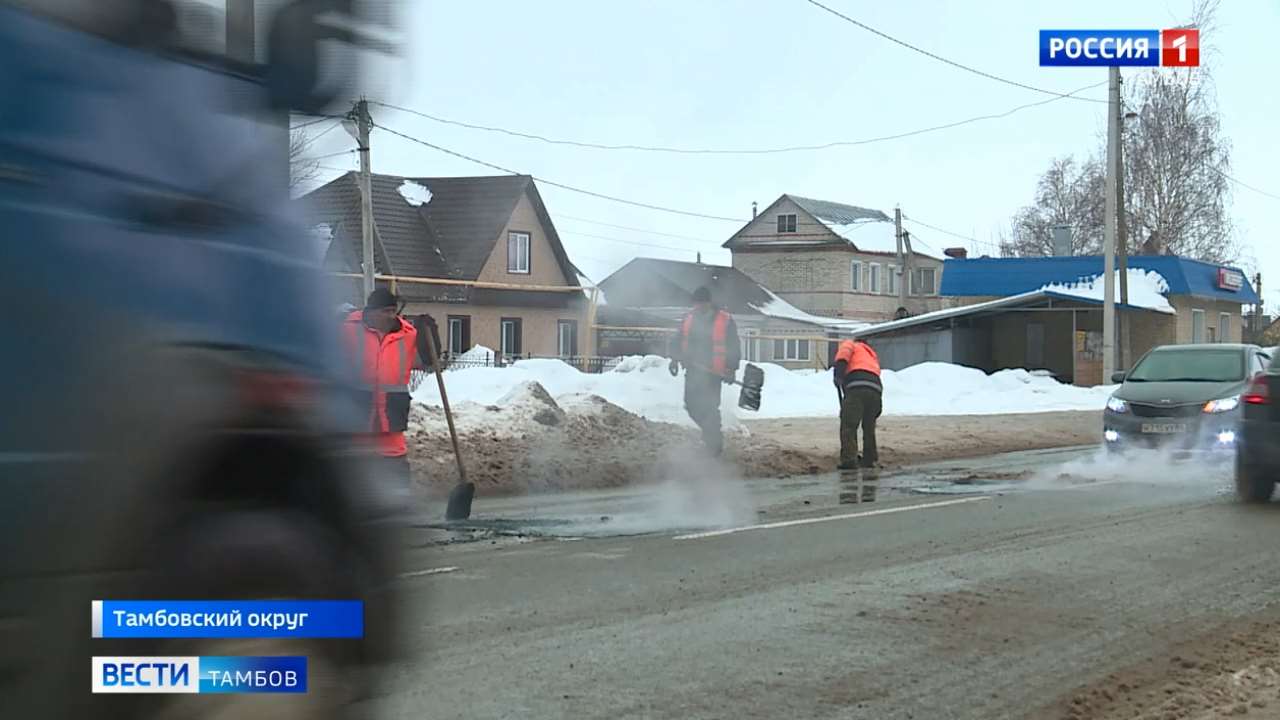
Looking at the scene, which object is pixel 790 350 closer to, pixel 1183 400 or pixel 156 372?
pixel 1183 400

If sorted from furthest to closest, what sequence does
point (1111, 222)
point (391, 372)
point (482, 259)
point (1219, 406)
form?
1. point (482, 259)
2. point (1111, 222)
3. point (1219, 406)
4. point (391, 372)

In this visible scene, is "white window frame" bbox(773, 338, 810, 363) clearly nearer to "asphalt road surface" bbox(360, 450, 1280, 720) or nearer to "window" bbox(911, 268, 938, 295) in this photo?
"window" bbox(911, 268, 938, 295)

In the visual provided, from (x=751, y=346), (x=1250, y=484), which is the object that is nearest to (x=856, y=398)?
(x=1250, y=484)

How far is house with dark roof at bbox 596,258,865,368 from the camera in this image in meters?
27.5

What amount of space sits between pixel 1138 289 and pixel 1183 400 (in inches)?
1238

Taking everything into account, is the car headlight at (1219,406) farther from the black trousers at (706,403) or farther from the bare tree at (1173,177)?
the bare tree at (1173,177)

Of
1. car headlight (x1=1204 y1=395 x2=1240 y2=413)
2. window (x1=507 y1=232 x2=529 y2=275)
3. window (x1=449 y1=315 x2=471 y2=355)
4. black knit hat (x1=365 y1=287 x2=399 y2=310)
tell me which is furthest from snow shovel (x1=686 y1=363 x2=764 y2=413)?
window (x1=507 y1=232 x2=529 y2=275)

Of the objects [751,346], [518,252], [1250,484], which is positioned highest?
[518,252]

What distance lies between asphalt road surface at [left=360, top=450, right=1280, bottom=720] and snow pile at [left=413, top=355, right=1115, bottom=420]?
7.40 metres

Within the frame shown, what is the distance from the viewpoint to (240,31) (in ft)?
11.4

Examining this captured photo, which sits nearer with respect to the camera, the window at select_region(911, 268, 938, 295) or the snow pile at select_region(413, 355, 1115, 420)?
the snow pile at select_region(413, 355, 1115, 420)

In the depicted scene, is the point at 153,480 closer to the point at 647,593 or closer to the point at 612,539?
the point at 647,593

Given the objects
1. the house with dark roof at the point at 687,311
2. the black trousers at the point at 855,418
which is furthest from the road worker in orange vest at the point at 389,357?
the black trousers at the point at 855,418

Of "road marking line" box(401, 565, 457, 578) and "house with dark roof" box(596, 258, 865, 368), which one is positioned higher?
"house with dark roof" box(596, 258, 865, 368)
